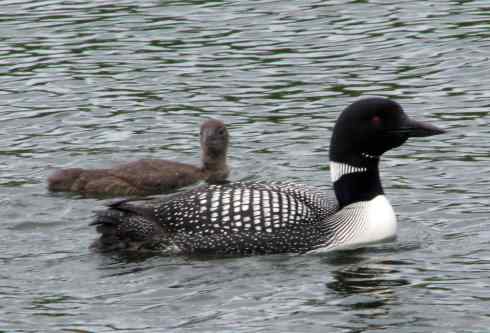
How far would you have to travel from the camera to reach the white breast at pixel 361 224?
1052cm

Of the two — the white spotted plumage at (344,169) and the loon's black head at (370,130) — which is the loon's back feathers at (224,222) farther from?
the loon's black head at (370,130)

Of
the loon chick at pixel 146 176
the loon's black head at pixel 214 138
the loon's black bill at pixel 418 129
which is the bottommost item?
the loon chick at pixel 146 176

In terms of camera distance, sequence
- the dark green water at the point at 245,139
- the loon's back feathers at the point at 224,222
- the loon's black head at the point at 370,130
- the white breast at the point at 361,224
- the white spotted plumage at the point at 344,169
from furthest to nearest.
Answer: the white spotted plumage at the point at 344,169 → the loon's black head at the point at 370,130 → the white breast at the point at 361,224 → the loon's back feathers at the point at 224,222 → the dark green water at the point at 245,139

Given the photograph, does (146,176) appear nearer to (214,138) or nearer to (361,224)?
(214,138)

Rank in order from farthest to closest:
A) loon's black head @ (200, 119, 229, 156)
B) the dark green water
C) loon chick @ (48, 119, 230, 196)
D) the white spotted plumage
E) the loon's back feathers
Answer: loon's black head @ (200, 119, 229, 156), loon chick @ (48, 119, 230, 196), the white spotted plumage, the loon's back feathers, the dark green water

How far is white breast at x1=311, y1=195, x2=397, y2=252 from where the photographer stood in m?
10.5

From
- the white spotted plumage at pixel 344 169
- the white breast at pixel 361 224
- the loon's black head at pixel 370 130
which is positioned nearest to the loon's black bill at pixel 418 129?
the loon's black head at pixel 370 130

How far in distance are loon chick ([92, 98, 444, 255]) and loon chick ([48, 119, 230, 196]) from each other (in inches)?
73.6

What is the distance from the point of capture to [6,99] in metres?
15.1

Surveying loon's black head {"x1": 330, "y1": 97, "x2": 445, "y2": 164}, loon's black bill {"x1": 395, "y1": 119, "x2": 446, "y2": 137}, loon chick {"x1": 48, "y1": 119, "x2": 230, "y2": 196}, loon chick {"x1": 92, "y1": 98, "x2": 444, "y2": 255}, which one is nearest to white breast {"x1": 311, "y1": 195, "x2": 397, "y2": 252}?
loon chick {"x1": 92, "y1": 98, "x2": 444, "y2": 255}

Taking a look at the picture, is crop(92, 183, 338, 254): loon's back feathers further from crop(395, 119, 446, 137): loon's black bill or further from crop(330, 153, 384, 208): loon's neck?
crop(395, 119, 446, 137): loon's black bill

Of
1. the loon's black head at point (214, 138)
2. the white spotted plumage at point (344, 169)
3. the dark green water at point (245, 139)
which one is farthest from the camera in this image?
the loon's black head at point (214, 138)

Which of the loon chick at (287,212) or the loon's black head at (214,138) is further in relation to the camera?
the loon's black head at (214,138)

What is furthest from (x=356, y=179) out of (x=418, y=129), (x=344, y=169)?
(x=418, y=129)
